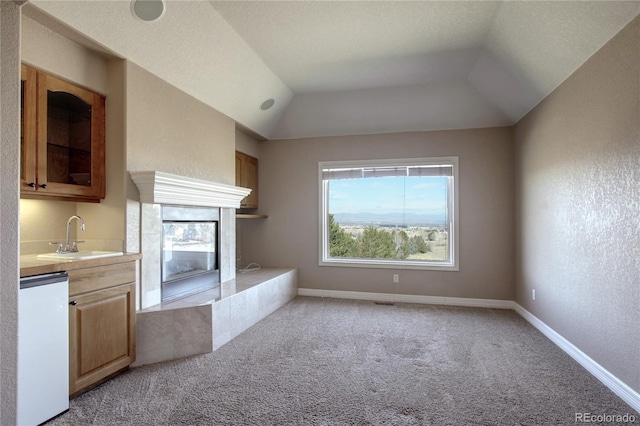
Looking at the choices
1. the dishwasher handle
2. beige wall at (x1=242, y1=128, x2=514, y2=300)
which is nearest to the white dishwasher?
the dishwasher handle

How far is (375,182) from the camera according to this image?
202 inches

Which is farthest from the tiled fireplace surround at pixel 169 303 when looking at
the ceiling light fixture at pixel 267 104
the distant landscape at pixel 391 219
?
the distant landscape at pixel 391 219

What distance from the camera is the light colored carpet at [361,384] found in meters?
2.08

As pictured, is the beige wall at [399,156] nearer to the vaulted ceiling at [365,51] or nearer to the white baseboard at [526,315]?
the white baseboard at [526,315]

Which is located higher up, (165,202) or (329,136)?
(329,136)

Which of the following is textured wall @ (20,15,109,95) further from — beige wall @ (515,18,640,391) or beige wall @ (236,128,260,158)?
beige wall @ (515,18,640,391)

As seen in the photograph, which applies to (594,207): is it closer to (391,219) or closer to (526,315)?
(526,315)

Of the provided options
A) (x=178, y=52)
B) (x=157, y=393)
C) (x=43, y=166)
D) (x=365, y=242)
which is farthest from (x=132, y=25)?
(x=365, y=242)

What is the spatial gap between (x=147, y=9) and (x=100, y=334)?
92.0 inches

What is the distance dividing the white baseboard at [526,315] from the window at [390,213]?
434 millimetres

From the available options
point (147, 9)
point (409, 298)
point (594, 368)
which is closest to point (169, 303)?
point (147, 9)

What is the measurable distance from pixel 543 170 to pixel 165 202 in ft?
12.2

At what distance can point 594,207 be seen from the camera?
2619 mm

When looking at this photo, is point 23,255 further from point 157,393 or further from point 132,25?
point 132,25
